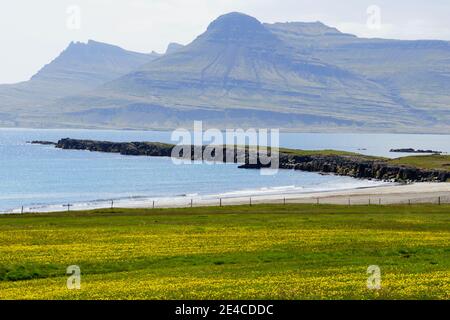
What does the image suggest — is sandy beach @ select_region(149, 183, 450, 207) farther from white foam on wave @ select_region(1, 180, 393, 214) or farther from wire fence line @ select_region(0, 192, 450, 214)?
white foam on wave @ select_region(1, 180, 393, 214)

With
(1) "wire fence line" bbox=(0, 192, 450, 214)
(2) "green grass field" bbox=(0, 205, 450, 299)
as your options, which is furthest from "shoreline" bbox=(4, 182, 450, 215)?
(2) "green grass field" bbox=(0, 205, 450, 299)

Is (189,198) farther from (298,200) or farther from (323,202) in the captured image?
(323,202)

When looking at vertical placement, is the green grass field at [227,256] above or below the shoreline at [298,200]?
above

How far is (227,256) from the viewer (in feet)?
148

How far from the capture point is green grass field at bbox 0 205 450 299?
31.5 meters

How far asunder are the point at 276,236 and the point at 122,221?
23.8m

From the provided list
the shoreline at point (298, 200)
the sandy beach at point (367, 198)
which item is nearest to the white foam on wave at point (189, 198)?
the shoreline at point (298, 200)

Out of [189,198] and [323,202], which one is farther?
[189,198]

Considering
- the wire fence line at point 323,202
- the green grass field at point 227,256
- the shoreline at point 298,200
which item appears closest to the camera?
the green grass field at point 227,256

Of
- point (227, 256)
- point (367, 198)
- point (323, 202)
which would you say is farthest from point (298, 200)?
point (227, 256)

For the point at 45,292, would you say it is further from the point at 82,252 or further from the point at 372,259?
the point at 372,259

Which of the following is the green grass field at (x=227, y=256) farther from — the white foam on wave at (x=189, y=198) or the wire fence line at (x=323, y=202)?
the white foam on wave at (x=189, y=198)

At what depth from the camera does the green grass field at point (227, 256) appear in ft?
104

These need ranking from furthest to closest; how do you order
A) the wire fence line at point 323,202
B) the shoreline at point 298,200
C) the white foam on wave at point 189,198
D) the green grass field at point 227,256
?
the white foam on wave at point 189,198 → the shoreline at point 298,200 → the wire fence line at point 323,202 → the green grass field at point 227,256
